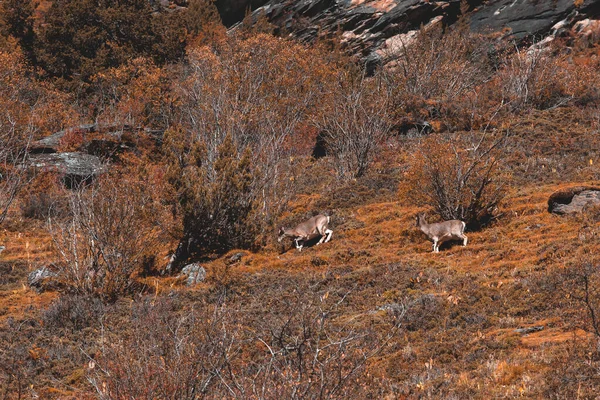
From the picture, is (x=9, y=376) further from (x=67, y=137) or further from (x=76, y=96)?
(x=76, y=96)

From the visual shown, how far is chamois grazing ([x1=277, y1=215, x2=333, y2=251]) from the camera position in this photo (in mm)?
17719

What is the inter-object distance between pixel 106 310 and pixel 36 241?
8944 mm

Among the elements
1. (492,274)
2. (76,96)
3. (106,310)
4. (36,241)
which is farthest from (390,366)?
(76,96)

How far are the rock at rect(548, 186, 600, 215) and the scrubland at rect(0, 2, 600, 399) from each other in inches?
13.5

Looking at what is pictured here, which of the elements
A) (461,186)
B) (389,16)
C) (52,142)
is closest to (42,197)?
(52,142)

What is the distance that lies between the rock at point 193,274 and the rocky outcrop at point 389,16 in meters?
34.4

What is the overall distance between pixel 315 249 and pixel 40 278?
6.99 m

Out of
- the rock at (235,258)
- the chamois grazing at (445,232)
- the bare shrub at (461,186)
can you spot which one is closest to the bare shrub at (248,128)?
the rock at (235,258)

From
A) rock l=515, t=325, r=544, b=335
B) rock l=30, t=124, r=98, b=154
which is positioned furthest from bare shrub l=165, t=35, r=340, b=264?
rock l=515, t=325, r=544, b=335

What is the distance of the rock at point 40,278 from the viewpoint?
1548 centimetres

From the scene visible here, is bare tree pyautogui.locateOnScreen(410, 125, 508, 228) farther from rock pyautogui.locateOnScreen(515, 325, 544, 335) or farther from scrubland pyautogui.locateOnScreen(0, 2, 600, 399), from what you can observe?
rock pyautogui.locateOnScreen(515, 325, 544, 335)

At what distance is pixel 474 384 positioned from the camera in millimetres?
7719

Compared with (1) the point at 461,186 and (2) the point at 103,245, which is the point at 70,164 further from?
(1) the point at 461,186

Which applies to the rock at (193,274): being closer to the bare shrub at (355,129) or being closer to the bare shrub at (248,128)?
the bare shrub at (248,128)
